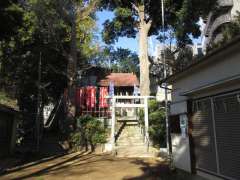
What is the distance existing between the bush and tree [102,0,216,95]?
3790mm

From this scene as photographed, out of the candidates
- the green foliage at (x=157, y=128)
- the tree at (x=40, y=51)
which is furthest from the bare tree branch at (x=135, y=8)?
the green foliage at (x=157, y=128)

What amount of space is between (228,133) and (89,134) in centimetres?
1310

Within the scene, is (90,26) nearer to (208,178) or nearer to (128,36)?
(128,36)

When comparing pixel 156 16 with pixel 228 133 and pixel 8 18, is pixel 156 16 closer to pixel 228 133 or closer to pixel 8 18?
pixel 8 18

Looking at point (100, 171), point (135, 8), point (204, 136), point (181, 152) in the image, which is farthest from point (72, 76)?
point (204, 136)

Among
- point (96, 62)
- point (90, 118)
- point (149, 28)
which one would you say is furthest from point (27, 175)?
point (96, 62)

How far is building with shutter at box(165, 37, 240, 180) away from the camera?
841 cm

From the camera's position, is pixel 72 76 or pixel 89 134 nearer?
pixel 89 134

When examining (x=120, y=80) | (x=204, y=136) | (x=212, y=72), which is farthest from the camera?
(x=120, y=80)

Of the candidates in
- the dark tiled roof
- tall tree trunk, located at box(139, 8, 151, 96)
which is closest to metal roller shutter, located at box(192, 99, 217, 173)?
tall tree trunk, located at box(139, 8, 151, 96)

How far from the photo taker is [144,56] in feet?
76.2

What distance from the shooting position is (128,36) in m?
25.6

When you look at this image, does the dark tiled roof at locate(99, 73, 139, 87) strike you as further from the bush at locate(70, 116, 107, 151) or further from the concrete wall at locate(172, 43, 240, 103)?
the concrete wall at locate(172, 43, 240, 103)

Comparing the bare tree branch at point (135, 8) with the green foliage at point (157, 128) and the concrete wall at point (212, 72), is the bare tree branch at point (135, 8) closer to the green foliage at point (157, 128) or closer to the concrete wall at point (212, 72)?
the green foliage at point (157, 128)
